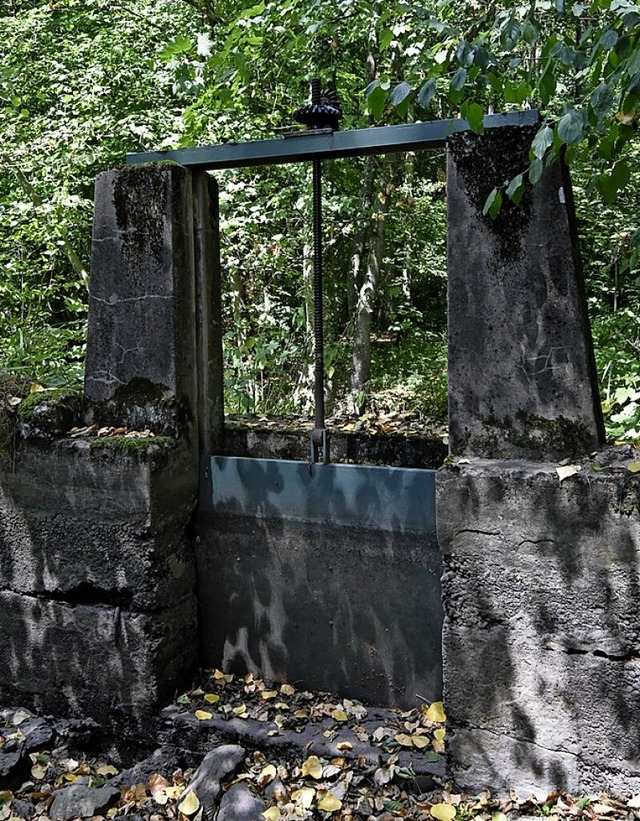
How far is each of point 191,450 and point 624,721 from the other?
2026 millimetres

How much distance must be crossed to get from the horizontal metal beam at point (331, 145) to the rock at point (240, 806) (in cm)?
246

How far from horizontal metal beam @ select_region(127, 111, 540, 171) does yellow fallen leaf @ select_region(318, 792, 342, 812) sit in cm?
237

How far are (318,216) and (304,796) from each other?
7.60ft

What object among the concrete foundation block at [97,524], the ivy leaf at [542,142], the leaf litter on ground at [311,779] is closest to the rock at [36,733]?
the leaf litter on ground at [311,779]

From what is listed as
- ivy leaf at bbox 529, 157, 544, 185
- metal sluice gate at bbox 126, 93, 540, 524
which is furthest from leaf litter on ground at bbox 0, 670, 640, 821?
ivy leaf at bbox 529, 157, 544, 185

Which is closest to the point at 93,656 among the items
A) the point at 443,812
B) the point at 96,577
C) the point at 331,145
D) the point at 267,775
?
the point at 96,577

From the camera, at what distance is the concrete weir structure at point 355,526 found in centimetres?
252

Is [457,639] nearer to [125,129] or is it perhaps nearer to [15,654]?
[15,654]

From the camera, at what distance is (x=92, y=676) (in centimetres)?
327

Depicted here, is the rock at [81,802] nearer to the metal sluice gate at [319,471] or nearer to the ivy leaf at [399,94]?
the metal sluice gate at [319,471]

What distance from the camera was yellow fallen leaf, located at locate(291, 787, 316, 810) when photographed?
2.62 metres

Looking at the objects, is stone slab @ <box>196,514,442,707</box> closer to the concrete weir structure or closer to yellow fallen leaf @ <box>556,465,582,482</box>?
the concrete weir structure

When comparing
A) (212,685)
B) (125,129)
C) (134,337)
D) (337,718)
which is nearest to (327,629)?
(337,718)

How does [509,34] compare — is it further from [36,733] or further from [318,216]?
[36,733]
